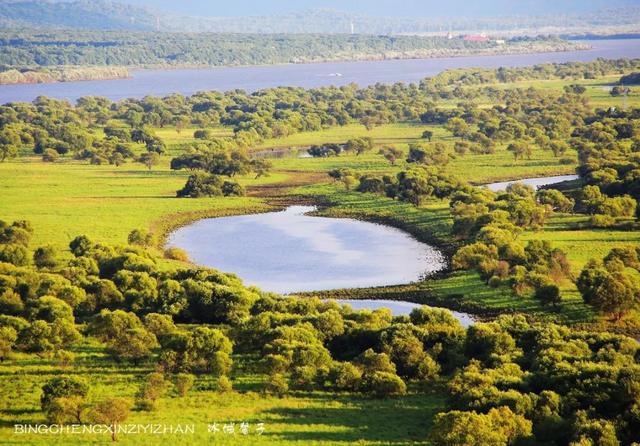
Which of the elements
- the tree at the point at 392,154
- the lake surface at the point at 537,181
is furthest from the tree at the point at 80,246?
the tree at the point at 392,154

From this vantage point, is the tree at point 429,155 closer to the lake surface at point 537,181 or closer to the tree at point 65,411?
the lake surface at point 537,181

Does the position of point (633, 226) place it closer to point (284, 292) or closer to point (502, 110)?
point (284, 292)

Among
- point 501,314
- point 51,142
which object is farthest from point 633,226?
point 51,142

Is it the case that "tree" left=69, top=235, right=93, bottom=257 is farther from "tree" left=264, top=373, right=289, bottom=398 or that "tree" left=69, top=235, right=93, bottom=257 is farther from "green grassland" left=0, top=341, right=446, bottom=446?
"tree" left=264, top=373, right=289, bottom=398

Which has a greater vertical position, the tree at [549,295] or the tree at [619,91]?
the tree at [619,91]

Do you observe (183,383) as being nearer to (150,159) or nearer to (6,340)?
(6,340)

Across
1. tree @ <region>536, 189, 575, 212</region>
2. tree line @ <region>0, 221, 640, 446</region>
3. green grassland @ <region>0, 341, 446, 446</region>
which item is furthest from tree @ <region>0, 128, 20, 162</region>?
Result: green grassland @ <region>0, 341, 446, 446</region>
